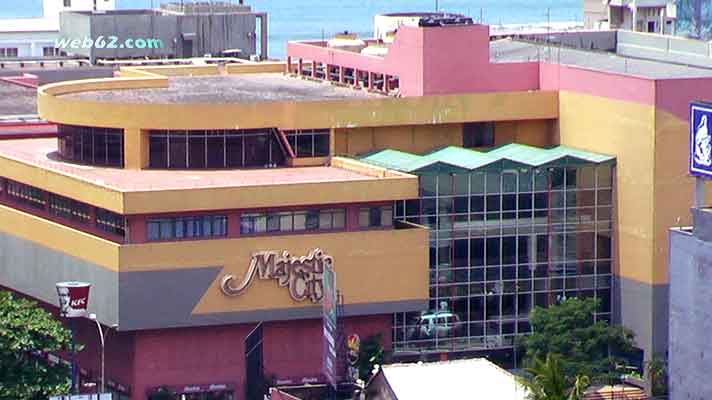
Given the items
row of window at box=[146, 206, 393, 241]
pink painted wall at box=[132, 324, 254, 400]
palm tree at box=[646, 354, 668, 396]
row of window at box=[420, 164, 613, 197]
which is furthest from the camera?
row of window at box=[420, 164, 613, 197]

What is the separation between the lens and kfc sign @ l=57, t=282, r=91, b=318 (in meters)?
77.6

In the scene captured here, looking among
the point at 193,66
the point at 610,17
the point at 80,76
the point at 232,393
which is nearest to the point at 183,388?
the point at 232,393

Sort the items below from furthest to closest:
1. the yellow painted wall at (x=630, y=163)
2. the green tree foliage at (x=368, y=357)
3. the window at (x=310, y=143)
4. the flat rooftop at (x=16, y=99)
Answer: the flat rooftop at (x=16, y=99), the window at (x=310, y=143), the yellow painted wall at (x=630, y=163), the green tree foliage at (x=368, y=357)

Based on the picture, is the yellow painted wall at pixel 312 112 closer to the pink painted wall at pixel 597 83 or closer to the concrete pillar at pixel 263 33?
the pink painted wall at pixel 597 83

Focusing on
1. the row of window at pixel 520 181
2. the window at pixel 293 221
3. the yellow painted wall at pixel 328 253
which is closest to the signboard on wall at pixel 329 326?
the yellow painted wall at pixel 328 253

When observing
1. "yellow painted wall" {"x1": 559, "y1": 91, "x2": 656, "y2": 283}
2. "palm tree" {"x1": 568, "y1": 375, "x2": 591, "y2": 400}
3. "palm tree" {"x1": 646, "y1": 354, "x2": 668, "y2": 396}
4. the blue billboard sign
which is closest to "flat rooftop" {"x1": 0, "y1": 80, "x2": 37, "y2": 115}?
"yellow painted wall" {"x1": 559, "y1": 91, "x2": 656, "y2": 283}

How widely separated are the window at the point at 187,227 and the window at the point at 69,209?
379cm

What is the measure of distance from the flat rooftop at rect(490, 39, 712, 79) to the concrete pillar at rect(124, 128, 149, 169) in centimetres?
1360

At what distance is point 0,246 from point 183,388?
1127 cm

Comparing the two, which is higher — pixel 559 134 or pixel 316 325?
pixel 559 134

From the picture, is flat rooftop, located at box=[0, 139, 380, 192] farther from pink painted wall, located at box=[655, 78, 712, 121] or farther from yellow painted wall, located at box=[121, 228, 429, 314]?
pink painted wall, located at box=[655, 78, 712, 121]

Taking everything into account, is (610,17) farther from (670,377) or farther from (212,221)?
(670,377)

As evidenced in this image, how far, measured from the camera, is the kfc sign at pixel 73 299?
7762 cm

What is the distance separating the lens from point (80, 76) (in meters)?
119
